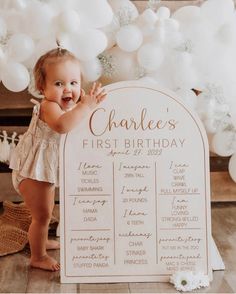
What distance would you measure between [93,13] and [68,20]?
12 cm

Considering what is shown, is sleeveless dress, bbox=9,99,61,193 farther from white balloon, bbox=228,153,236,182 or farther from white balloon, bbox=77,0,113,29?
white balloon, bbox=228,153,236,182

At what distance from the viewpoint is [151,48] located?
2.06m

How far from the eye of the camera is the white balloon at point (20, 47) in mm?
1993

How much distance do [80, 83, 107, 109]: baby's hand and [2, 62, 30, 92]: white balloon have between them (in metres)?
0.40

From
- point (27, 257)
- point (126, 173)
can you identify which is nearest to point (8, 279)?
point (27, 257)

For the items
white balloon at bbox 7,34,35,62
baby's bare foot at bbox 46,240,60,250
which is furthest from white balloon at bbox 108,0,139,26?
baby's bare foot at bbox 46,240,60,250

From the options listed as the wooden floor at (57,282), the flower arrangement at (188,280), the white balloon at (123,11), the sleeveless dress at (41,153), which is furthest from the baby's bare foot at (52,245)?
the white balloon at (123,11)

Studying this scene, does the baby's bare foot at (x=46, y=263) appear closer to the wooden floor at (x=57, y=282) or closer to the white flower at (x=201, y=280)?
the wooden floor at (x=57, y=282)

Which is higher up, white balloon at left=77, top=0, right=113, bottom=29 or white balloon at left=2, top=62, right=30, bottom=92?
white balloon at left=77, top=0, right=113, bottom=29

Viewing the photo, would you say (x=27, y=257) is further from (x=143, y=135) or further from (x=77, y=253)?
(x=143, y=135)

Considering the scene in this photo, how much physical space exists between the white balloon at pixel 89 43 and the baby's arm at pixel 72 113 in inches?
12.3

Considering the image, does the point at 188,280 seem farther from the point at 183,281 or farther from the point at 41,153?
the point at 41,153

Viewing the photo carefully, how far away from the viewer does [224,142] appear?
2.37 metres

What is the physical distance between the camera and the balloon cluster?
2004mm
